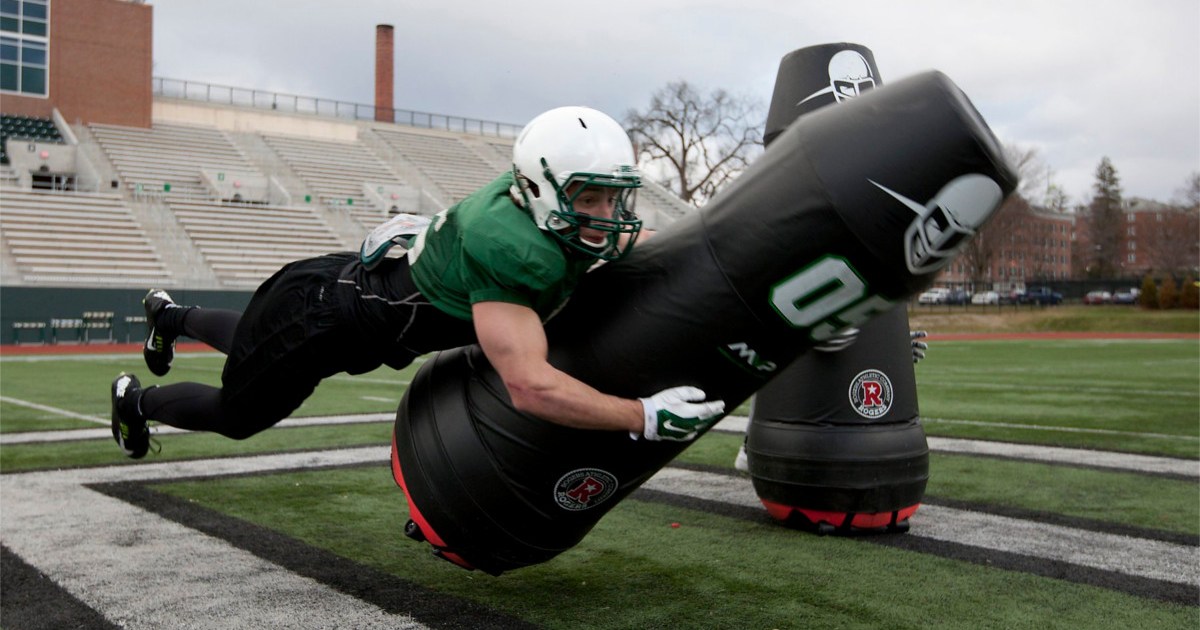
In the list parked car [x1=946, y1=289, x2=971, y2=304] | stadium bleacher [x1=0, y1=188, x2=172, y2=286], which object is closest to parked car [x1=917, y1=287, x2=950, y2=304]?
parked car [x1=946, y1=289, x2=971, y2=304]

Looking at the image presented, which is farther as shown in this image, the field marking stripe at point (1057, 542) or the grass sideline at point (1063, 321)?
the grass sideline at point (1063, 321)

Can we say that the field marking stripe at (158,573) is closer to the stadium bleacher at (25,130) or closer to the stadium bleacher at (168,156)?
the stadium bleacher at (168,156)

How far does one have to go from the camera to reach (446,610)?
3449 mm

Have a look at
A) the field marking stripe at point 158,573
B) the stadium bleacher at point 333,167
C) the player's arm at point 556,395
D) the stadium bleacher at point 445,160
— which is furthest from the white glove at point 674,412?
the stadium bleacher at point 445,160

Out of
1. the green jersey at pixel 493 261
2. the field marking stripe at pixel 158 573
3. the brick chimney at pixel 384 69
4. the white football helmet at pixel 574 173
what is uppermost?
the brick chimney at pixel 384 69

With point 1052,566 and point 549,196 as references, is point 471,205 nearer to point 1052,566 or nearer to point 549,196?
point 549,196

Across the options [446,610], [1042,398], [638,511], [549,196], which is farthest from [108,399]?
[1042,398]

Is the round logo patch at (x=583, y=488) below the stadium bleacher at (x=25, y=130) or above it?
below

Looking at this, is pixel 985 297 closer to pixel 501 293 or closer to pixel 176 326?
pixel 176 326

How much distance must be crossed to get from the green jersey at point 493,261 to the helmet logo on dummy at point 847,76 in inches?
76.2

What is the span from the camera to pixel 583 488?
3135mm

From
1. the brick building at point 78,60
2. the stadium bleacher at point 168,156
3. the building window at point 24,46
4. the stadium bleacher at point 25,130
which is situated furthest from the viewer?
the brick building at point 78,60

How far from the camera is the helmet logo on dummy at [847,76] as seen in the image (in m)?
4.51

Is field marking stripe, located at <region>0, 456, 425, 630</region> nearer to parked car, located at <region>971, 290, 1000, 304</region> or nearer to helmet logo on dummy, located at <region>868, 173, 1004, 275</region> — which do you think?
helmet logo on dummy, located at <region>868, 173, 1004, 275</region>
